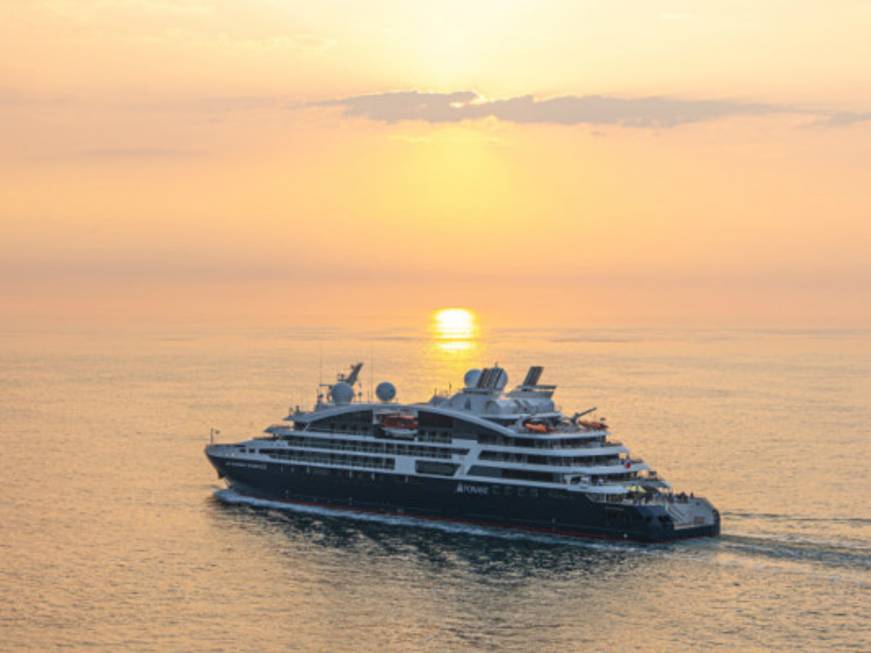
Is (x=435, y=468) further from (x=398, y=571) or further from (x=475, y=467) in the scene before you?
(x=398, y=571)

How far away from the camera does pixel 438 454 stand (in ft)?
274

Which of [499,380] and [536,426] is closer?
[536,426]

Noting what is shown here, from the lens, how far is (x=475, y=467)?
267 ft

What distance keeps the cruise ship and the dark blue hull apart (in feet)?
0.23

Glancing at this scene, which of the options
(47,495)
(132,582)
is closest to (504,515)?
(132,582)

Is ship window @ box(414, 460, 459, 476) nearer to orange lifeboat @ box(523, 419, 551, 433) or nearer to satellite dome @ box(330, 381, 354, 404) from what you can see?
orange lifeboat @ box(523, 419, 551, 433)

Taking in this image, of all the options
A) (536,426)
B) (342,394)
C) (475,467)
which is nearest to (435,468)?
(475,467)

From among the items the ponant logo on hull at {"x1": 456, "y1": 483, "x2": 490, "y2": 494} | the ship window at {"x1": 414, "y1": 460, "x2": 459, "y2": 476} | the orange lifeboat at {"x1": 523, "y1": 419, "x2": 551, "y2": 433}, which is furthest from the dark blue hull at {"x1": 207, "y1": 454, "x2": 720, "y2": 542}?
the orange lifeboat at {"x1": 523, "y1": 419, "x2": 551, "y2": 433}

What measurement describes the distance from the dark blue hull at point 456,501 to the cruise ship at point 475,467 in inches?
2.8

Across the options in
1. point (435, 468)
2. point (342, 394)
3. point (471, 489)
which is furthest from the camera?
point (342, 394)

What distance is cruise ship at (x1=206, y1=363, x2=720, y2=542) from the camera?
76.1 m

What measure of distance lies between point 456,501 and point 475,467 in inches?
103

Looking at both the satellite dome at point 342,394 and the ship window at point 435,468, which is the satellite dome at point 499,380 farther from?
the satellite dome at point 342,394

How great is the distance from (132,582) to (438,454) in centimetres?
2534
